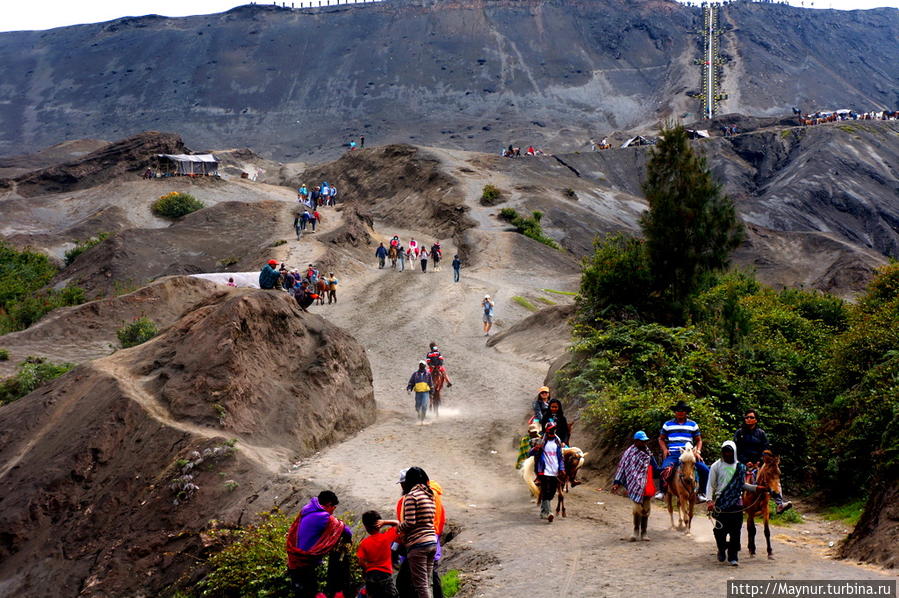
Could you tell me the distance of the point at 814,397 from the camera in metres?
17.3

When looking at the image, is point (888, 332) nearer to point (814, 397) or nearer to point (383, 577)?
point (814, 397)

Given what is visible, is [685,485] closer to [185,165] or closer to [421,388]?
[421,388]

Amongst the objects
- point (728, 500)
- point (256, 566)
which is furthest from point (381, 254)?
point (728, 500)

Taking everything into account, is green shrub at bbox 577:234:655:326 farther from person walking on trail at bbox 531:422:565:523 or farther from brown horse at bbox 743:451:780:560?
brown horse at bbox 743:451:780:560

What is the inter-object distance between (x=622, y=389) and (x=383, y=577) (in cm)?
886

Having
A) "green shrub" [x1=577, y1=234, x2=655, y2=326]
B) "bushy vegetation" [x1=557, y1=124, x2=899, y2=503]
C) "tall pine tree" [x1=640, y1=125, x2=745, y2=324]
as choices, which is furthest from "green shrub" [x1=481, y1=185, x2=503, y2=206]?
"green shrub" [x1=577, y1=234, x2=655, y2=326]

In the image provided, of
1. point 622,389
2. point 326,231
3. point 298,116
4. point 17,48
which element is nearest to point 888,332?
point 622,389

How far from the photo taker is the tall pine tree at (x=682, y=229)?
72.9ft

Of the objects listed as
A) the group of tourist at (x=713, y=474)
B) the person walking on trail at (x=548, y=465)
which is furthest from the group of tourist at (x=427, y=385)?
the group of tourist at (x=713, y=474)

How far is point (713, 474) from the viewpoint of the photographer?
395 inches

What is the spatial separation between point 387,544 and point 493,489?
20.1 ft

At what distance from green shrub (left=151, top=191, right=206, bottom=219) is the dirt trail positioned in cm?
2999

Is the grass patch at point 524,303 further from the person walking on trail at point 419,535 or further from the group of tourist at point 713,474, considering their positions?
→ the person walking on trail at point 419,535

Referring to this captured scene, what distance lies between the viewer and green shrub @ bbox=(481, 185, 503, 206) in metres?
61.3
